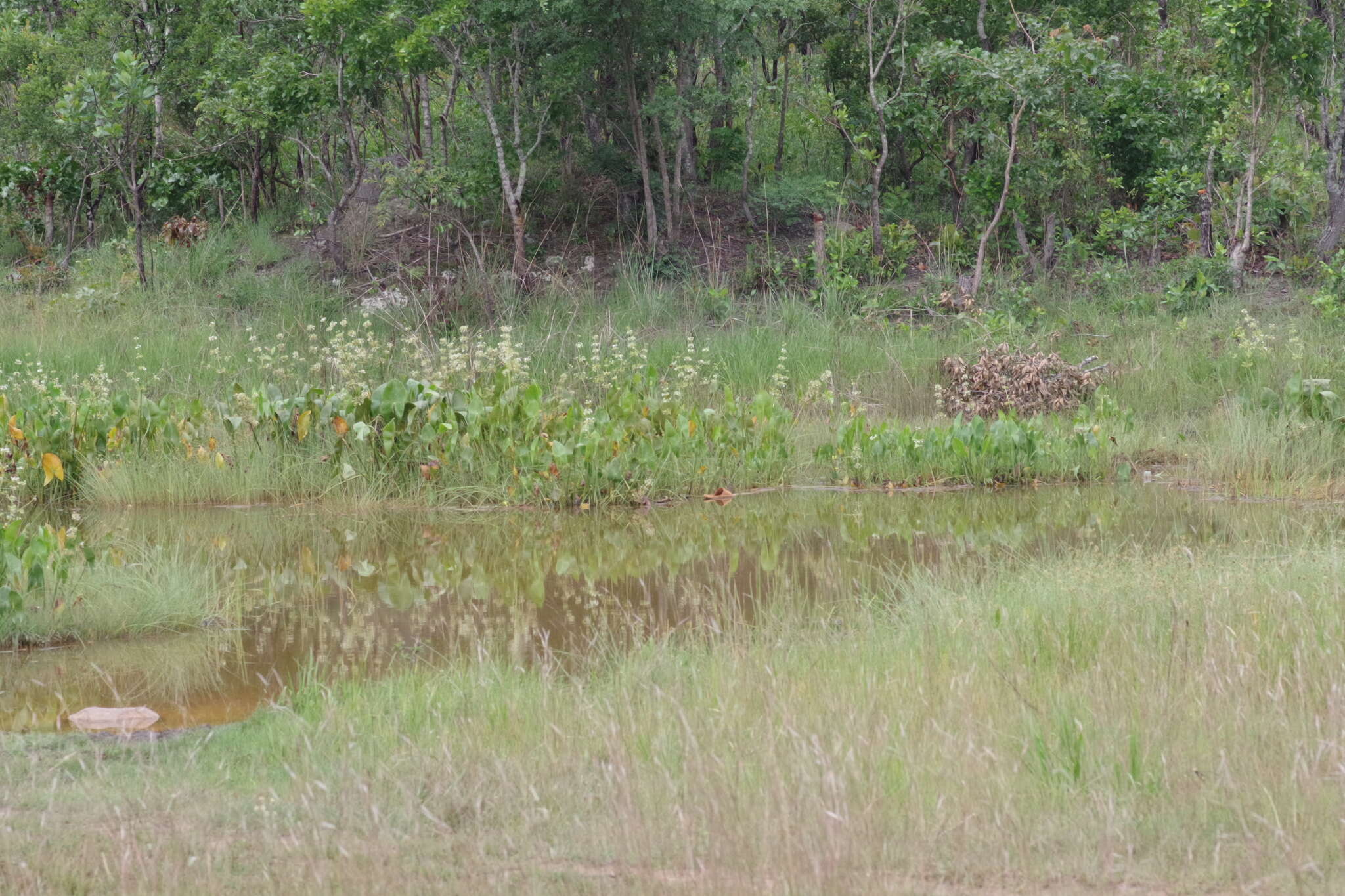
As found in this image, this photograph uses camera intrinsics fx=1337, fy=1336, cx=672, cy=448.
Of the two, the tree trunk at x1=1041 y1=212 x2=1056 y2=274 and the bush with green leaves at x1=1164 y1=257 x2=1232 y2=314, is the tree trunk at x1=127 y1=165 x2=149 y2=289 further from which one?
the bush with green leaves at x1=1164 y1=257 x2=1232 y2=314

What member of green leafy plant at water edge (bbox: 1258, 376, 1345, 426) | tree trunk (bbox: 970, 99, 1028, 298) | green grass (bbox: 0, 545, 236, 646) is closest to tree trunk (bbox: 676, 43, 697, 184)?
tree trunk (bbox: 970, 99, 1028, 298)

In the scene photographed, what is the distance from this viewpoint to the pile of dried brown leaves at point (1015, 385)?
40.9 feet

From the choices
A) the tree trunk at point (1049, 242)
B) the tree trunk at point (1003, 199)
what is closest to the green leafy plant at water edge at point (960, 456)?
the tree trunk at point (1003, 199)

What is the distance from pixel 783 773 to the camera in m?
3.53

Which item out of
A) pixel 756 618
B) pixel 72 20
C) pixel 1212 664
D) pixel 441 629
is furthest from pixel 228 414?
pixel 72 20

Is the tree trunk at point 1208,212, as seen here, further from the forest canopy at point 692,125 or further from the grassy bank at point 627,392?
the grassy bank at point 627,392

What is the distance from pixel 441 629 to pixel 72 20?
16.5 metres

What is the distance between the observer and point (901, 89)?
1730 cm

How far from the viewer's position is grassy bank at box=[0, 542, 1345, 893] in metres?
2.98

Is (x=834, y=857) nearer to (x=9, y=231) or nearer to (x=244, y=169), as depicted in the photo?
(x=244, y=169)

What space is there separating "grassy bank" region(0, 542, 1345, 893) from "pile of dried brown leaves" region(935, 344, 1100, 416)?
7353mm

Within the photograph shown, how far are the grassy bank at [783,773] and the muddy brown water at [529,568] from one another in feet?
2.39

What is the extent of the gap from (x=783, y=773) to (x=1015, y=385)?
376 inches

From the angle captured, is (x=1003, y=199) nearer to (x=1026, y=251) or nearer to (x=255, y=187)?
(x=1026, y=251)
